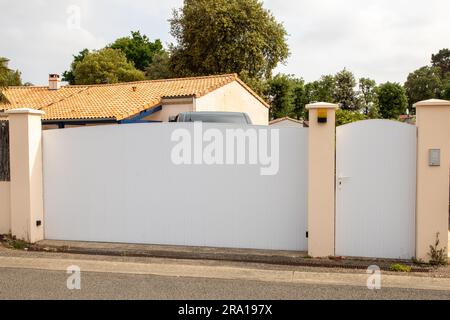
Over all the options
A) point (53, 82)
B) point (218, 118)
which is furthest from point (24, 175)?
point (53, 82)

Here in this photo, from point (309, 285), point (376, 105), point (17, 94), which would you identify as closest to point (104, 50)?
point (17, 94)

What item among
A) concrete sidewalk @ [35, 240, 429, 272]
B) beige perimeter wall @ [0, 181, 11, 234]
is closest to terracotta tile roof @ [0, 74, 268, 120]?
beige perimeter wall @ [0, 181, 11, 234]

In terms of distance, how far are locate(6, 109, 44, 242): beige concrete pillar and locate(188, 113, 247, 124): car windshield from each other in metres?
4.38

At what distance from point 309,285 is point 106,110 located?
15.3 m

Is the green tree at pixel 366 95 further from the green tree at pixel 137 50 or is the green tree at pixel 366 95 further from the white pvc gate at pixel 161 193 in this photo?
the green tree at pixel 137 50

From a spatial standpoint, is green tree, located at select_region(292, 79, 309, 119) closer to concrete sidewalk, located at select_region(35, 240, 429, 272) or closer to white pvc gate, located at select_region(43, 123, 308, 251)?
white pvc gate, located at select_region(43, 123, 308, 251)

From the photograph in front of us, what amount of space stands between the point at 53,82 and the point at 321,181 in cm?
2204

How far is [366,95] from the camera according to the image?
31.6m

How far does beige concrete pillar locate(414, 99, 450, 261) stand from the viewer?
22.8 feet

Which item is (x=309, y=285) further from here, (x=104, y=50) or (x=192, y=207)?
(x=104, y=50)

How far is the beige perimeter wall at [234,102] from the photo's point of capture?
2100 cm

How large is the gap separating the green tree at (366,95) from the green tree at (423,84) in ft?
88.7

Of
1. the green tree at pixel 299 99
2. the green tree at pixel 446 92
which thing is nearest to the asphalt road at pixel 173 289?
the green tree at pixel 299 99
